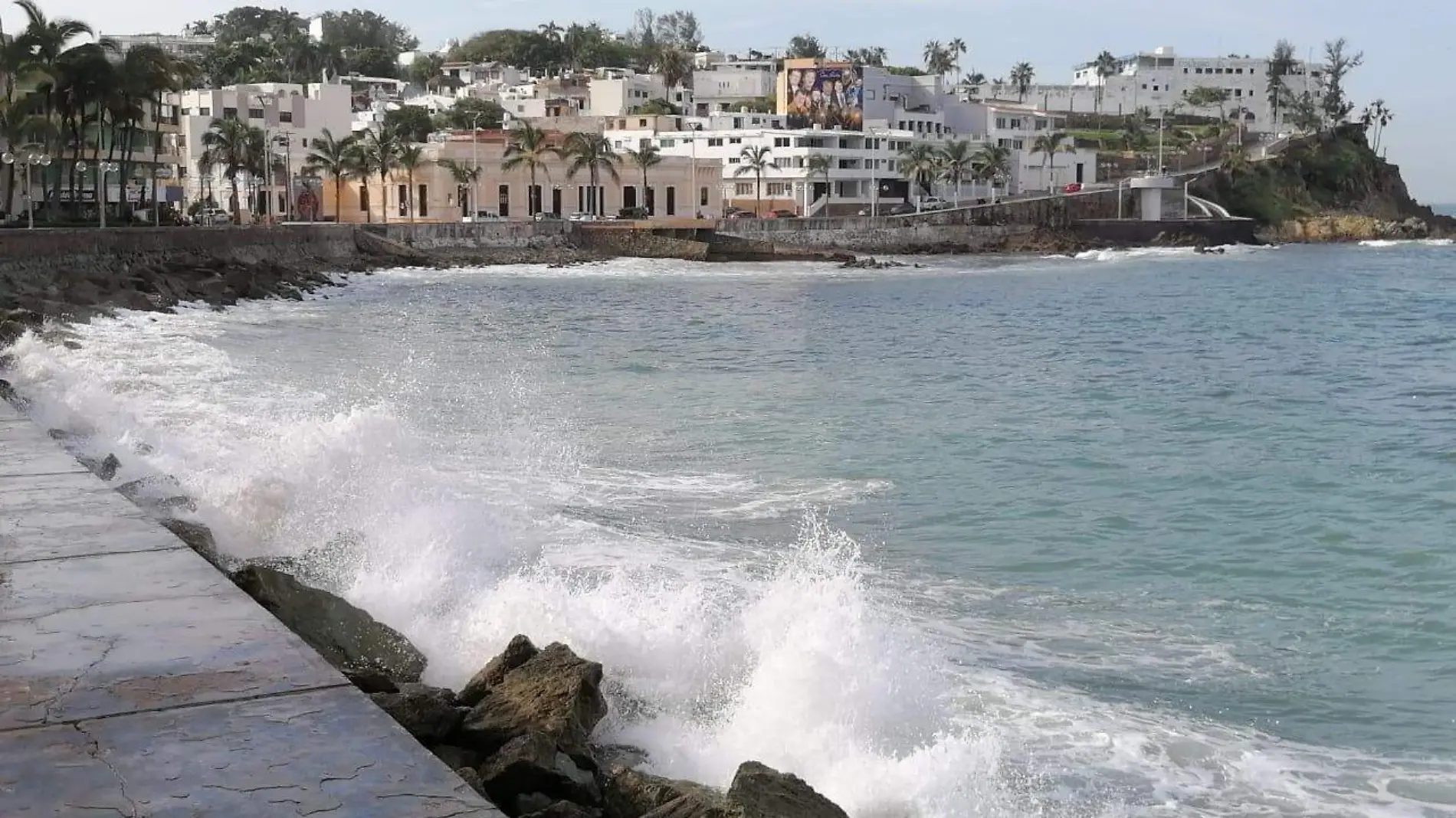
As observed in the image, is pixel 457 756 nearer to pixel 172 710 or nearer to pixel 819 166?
pixel 172 710

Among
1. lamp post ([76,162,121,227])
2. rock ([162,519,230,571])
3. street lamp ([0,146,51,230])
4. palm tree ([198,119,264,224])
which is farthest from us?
palm tree ([198,119,264,224])

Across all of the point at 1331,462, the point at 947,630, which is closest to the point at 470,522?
the point at 947,630

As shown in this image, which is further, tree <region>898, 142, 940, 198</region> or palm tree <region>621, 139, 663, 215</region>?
tree <region>898, 142, 940, 198</region>

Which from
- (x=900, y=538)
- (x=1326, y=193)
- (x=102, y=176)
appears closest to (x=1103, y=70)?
(x=1326, y=193)

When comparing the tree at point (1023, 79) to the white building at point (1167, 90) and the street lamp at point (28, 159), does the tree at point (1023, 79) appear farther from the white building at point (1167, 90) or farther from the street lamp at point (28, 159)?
the street lamp at point (28, 159)

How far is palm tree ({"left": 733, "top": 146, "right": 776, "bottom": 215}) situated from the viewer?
103 metres

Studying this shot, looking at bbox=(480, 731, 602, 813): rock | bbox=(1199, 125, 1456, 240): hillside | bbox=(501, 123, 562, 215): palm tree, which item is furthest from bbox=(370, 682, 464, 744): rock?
bbox=(1199, 125, 1456, 240): hillside

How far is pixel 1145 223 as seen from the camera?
10269cm

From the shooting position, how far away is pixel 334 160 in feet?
286

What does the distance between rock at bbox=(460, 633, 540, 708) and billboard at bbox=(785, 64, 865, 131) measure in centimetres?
10742

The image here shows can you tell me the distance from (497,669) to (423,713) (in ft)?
3.21

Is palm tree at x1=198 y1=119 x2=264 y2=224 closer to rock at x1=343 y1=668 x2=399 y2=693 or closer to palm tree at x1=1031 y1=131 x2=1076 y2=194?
palm tree at x1=1031 y1=131 x2=1076 y2=194

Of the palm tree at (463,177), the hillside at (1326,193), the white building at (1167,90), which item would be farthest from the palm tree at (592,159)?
the white building at (1167,90)

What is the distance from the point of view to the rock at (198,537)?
9.23 meters
